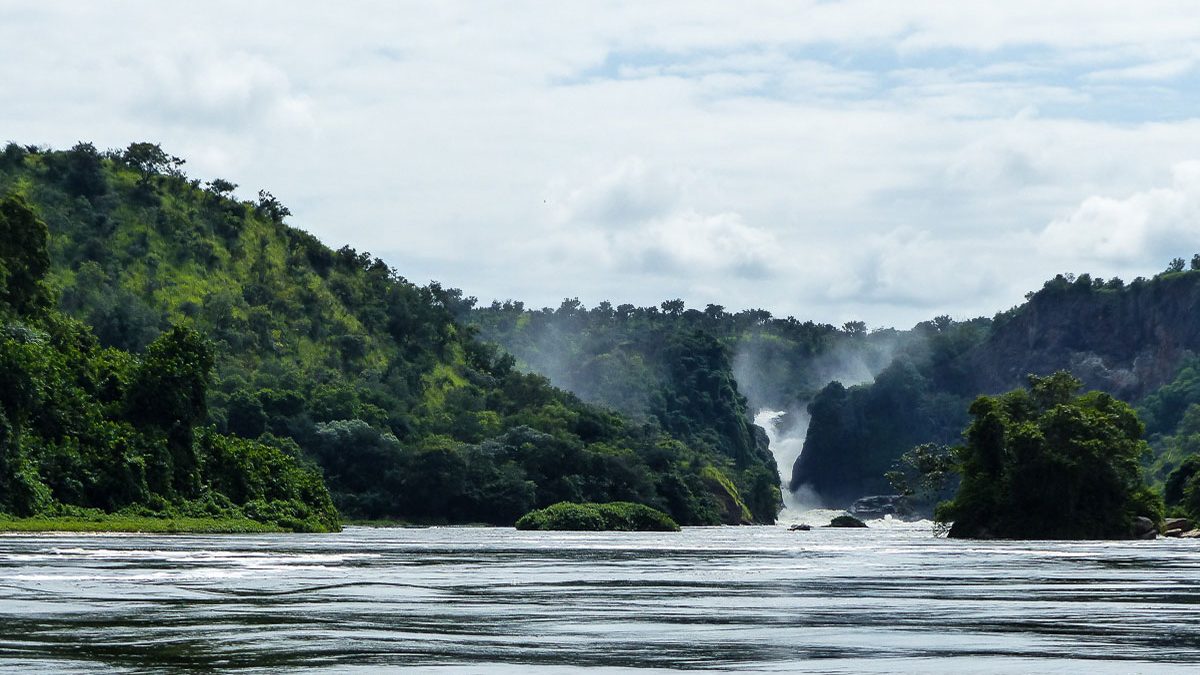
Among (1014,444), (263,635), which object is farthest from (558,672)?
(1014,444)

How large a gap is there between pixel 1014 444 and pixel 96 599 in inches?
3266

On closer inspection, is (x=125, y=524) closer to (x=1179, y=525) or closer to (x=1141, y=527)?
(x=1141, y=527)

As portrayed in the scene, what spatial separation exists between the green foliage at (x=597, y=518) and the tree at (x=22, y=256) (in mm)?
44042

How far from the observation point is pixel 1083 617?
80.9 ft

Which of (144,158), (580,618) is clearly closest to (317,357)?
(144,158)

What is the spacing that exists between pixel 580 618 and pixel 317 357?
15739cm

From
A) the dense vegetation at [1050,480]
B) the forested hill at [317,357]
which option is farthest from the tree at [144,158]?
the dense vegetation at [1050,480]

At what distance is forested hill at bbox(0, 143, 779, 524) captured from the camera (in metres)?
154

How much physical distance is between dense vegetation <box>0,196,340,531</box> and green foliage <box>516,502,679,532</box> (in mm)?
29109

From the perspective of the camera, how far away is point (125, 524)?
273ft

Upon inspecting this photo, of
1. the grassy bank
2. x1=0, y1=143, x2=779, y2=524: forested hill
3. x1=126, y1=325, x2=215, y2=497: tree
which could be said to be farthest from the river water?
x1=0, y1=143, x2=779, y2=524: forested hill

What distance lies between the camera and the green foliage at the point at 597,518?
453 feet

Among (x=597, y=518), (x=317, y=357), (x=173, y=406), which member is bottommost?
(x=597, y=518)

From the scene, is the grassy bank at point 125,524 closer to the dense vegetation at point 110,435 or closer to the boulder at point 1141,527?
the dense vegetation at point 110,435
